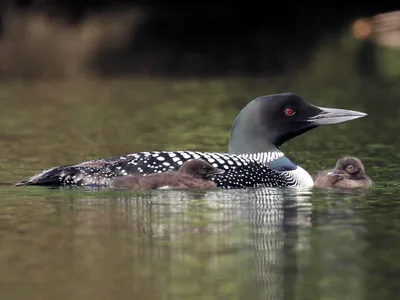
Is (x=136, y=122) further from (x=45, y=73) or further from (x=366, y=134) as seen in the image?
(x=45, y=73)

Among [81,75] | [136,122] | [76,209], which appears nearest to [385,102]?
[136,122]

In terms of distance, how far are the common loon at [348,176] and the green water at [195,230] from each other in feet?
0.47

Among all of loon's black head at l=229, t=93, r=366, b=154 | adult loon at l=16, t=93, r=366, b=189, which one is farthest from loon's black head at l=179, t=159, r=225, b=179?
loon's black head at l=229, t=93, r=366, b=154

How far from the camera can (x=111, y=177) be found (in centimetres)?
901

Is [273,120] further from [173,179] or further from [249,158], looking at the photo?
[173,179]

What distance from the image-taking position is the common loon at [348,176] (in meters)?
9.42

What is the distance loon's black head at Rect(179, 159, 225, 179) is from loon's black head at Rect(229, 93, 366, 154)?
0.79 m

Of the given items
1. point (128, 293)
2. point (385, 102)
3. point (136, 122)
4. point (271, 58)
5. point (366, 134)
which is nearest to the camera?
point (128, 293)

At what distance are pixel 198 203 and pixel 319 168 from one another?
8.09 ft

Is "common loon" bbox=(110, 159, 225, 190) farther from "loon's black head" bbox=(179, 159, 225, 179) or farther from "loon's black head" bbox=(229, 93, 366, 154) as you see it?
"loon's black head" bbox=(229, 93, 366, 154)

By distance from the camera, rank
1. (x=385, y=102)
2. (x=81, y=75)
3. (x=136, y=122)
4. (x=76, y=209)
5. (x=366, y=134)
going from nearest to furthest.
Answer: (x=76, y=209), (x=366, y=134), (x=136, y=122), (x=385, y=102), (x=81, y=75)

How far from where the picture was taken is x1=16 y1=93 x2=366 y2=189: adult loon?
9039mm

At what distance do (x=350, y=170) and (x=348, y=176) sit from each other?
0.14 ft

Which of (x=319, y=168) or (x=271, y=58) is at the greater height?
(x=271, y=58)
